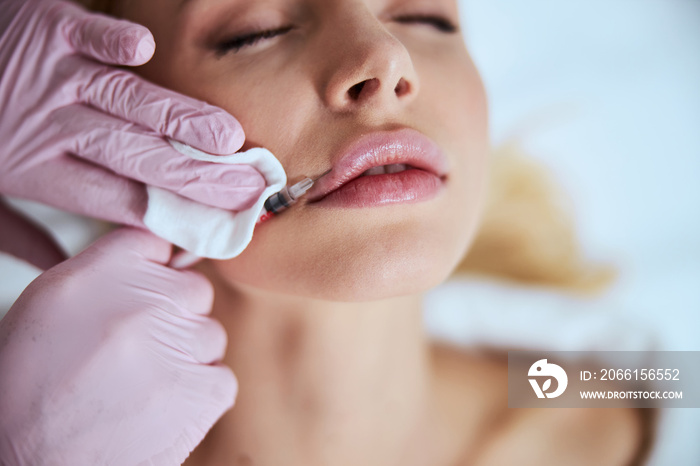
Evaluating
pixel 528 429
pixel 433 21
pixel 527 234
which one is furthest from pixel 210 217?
pixel 527 234

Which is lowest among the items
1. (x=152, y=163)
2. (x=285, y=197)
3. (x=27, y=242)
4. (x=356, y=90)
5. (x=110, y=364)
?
(x=27, y=242)

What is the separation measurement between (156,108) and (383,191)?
1.47 feet

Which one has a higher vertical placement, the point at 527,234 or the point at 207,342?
the point at 527,234

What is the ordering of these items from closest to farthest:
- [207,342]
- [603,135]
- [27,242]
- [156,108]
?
[156,108]
[207,342]
[27,242]
[603,135]

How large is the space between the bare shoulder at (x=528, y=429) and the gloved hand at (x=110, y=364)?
668mm

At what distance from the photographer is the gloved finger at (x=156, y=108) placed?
97 cm

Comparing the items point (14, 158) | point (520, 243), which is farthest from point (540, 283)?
point (14, 158)

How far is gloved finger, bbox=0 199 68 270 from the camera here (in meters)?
1.41

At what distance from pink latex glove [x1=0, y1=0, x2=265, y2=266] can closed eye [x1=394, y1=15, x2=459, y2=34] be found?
453 mm

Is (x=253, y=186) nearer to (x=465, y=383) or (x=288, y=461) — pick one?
(x=288, y=461)

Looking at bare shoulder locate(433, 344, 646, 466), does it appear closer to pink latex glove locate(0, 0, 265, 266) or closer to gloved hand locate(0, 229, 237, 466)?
gloved hand locate(0, 229, 237, 466)

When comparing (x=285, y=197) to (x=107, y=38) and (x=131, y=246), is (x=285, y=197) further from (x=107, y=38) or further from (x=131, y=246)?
(x=107, y=38)

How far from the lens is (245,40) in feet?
3.38

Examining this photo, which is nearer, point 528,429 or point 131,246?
point 131,246
